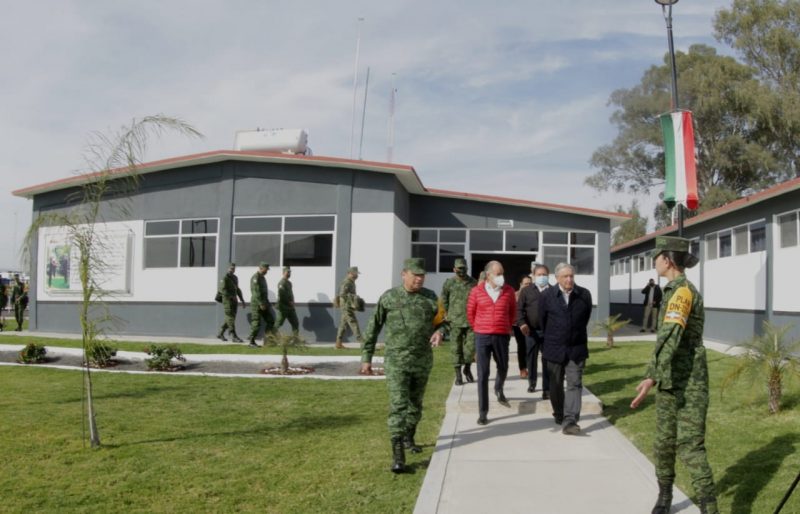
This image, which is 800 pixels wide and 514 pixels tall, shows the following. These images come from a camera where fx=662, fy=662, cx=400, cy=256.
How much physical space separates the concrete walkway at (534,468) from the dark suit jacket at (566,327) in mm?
829

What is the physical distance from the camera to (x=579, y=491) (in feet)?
16.3

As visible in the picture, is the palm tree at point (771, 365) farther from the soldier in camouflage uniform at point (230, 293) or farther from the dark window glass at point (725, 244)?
the soldier in camouflage uniform at point (230, 293)

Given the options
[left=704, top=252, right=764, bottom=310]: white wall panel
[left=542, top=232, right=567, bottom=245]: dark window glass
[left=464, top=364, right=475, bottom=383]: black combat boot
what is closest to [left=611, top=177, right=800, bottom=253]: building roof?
[left=704, top=252, right=764, bottom=310]: white wall panel

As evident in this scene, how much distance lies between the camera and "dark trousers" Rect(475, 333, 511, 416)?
7.39 meters

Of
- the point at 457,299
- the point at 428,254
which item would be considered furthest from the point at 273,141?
the point at 457,299

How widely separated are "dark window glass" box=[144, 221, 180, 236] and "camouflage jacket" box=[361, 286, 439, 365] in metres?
14.7

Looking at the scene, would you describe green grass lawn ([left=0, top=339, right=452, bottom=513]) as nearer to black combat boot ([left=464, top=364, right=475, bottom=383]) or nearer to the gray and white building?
black combat boot ([left=464, top=364, right=475, bottom=383])

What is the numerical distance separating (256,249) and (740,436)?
46.1 feet

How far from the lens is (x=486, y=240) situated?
66.7ft

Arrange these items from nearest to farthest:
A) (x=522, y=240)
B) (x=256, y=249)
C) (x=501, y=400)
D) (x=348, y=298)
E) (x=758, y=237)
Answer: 1. (x=501, y=400)
2. (x=348, y=298)
3. (x=758, y=237)
4. (x=256, y=249)
5. (x=522, y=240)

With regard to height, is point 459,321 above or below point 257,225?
below

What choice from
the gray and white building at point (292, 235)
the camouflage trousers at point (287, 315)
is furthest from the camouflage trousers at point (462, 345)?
the gray and white building at point (292, 235)

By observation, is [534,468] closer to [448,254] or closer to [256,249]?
[256,249]

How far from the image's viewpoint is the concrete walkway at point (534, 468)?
469 cm
